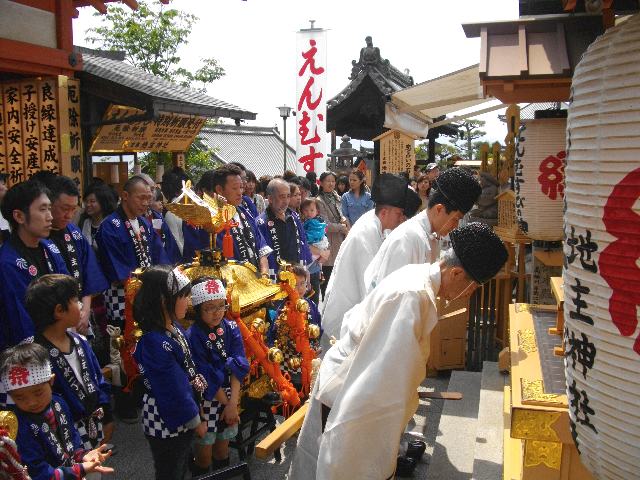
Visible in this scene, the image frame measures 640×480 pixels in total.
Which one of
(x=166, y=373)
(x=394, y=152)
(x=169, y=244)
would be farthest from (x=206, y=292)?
(x=394, y=152)

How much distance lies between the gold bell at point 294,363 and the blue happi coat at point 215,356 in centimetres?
75

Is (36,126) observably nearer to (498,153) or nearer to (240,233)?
(240,233)

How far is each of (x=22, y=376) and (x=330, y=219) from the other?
6.98 m

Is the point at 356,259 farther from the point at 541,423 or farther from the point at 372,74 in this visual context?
the point at 372,74

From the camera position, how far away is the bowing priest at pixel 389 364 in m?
2.31

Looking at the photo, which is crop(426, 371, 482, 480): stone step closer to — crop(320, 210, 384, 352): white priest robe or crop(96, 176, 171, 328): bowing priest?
crop(320, 210, 384, 352): white priest robe

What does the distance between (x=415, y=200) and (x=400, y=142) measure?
8.68 metres

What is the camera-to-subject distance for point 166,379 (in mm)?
3441

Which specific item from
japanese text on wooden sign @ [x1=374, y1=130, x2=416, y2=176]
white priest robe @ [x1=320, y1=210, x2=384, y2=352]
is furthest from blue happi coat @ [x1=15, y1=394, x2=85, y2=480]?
japanese text on wooden sign @ [x1=374, y1=130, x2=416, y2=176]

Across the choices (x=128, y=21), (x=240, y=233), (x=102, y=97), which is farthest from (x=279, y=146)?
(x=240, y=233)

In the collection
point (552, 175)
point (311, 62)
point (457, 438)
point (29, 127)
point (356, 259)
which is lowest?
point (457, 438)

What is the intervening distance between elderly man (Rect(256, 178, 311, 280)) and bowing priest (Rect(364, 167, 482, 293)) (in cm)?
241

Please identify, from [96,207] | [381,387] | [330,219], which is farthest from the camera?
[330,219]

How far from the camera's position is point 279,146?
1491 inches
